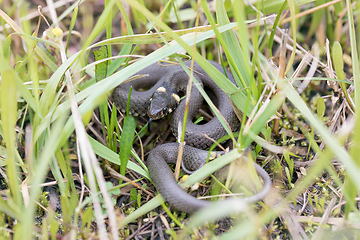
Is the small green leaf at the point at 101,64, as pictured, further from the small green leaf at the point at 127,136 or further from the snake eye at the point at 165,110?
the snake eye at the point at 165,110

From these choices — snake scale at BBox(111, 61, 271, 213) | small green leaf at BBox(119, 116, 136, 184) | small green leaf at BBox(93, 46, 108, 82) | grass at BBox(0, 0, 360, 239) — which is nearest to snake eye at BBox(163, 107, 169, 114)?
snake scale at BBox(111, 61, 271, 213)

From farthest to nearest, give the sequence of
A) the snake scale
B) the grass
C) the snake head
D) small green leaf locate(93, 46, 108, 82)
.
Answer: the snake head → small green leaf locate(93, 46, 108, 82) → the snake scale → the grass

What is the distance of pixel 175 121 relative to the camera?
3.59 m

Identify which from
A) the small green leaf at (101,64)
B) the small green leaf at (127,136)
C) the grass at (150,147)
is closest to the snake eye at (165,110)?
the grass at (150,147)

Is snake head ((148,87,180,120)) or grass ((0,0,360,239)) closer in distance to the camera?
grass ((0,0,360,239))

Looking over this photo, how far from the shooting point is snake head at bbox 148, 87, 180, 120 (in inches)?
145

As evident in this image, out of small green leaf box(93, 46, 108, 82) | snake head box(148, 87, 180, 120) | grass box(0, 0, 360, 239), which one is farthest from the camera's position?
snake head box(148, 87, 180, 120)

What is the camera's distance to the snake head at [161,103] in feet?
12.1

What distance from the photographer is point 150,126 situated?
369 centimetres

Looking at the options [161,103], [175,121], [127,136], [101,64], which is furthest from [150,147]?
[101,64]

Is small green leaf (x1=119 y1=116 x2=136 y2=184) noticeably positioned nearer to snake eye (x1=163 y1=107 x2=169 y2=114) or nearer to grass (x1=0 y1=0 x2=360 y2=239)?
grass (x1=0 y1=0 x2=360 y2=239)

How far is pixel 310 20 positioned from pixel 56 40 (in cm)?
355

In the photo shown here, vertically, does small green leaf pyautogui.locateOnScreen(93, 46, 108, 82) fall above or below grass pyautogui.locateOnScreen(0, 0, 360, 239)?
above

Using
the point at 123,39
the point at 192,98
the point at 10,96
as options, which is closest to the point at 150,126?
the point at 192,98
